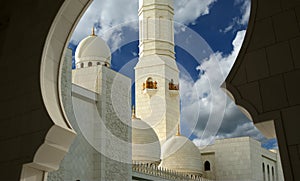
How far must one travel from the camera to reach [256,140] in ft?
66.4

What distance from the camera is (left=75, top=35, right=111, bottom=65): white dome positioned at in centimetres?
1416

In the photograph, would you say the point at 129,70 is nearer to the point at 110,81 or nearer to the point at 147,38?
the point at 147,38

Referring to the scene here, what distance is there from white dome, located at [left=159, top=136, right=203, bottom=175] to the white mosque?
4 cm

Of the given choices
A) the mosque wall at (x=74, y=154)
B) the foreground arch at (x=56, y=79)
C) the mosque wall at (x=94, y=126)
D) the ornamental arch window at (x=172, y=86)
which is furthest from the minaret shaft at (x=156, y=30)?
the foreground arch at (x=56, y=79)

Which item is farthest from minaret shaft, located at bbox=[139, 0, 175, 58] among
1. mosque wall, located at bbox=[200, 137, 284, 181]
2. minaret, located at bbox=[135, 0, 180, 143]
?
mosque wall, located at bbox=[200, 137, 284, 181]

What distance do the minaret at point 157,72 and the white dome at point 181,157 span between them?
104 centimetres

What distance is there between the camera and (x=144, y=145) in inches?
623

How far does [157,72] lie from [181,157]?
4300mm

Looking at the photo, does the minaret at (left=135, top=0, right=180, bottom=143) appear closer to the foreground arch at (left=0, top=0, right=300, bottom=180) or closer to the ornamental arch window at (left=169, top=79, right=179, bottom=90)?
the ornamental arch window at (left=169, top=79, right=179, bottom=90)

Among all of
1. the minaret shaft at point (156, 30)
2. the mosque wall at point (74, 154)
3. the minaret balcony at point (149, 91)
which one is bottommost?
the mosque wall at point (74, 154)

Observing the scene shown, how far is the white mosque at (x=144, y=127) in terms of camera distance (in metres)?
10.3

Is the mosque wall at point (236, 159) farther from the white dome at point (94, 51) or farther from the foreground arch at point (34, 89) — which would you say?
the foreground arch at point (34, 89)

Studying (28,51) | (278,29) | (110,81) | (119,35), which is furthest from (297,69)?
(119,35)

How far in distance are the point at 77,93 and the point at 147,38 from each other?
37.0 feet
